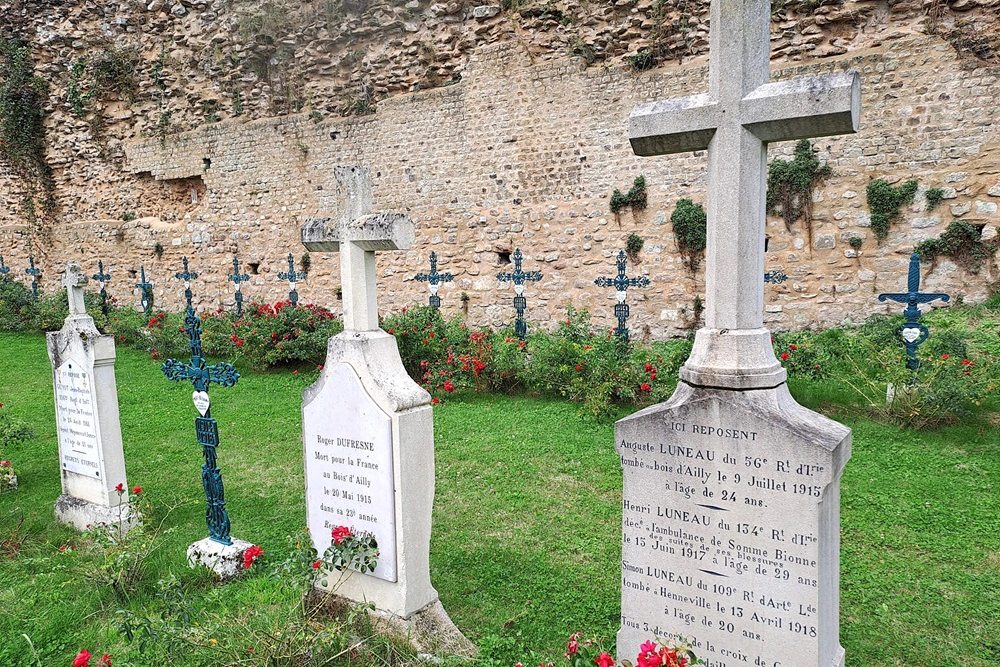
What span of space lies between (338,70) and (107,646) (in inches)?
504

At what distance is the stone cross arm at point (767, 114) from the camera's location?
2.48 m

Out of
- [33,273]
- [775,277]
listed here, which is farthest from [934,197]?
[33,273]

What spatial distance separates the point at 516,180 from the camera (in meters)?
12.0

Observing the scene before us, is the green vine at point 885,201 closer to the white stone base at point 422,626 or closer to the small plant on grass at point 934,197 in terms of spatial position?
the small plant on grass at point 934,197

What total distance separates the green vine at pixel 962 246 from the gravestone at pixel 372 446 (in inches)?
330

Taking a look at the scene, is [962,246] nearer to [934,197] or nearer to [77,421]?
[934,197]

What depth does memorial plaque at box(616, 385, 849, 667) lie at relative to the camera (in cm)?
247

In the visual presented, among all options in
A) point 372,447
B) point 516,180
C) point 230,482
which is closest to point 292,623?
point 372,447

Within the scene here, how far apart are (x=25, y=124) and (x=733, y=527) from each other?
66.7 feet

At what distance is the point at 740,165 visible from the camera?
2.67 m

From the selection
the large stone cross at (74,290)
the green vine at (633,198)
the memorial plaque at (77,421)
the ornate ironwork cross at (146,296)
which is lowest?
the memorial plaque at (77,421)

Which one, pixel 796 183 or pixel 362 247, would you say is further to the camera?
pixel 796 183

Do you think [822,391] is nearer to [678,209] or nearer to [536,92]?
[678,209]

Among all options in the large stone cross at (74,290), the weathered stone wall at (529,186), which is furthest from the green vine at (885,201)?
the large stone cross at (74,290)
